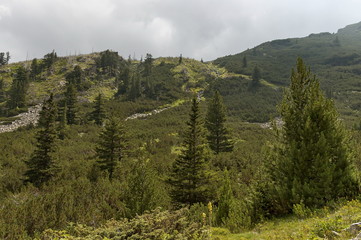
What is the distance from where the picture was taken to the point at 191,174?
14.8 metres

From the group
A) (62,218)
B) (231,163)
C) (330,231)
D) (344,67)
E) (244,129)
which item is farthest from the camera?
(344,67)

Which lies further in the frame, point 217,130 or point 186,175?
point 217,130

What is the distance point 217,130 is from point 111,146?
47.2ft

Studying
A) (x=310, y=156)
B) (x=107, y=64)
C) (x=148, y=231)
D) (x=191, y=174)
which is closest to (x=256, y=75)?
(x=107, y=64)

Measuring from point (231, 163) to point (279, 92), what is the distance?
55.1 metres

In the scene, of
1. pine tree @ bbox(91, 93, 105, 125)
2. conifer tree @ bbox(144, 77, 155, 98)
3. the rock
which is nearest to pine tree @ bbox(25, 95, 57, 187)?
pine tree @ bbox(91, 93, 105, 125)

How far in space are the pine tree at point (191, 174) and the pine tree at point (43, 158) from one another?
37.4 feet

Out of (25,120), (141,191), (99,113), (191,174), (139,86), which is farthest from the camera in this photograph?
(139,86)

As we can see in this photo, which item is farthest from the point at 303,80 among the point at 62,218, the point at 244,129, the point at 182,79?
the point at 182,79

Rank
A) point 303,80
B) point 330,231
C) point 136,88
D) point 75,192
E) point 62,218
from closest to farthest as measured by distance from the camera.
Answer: point 330,231 → point 303,80 → point 62,218 → point 75,192 → point 136,88

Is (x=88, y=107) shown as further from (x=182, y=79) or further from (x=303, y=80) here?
(x=303, y=80)

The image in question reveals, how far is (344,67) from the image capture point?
90875 mm

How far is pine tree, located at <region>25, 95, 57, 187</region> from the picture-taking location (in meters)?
19.1

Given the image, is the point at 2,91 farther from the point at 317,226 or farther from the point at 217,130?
the point at 317,226
